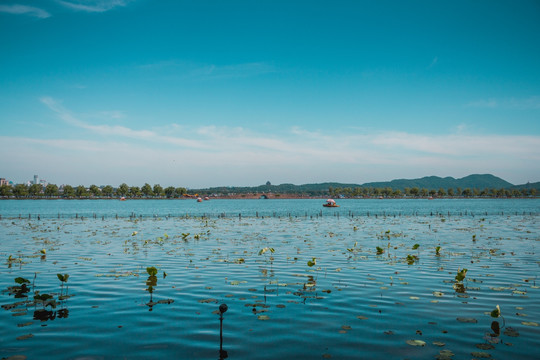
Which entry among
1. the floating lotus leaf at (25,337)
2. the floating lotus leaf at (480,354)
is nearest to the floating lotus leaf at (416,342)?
the floating lotus leaf at (480,354)

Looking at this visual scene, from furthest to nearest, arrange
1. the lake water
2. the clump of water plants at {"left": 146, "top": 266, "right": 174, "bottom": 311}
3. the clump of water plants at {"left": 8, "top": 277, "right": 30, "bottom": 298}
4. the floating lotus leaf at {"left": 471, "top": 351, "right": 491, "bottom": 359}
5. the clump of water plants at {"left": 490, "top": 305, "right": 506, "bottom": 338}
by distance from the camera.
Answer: the clump of water plants at {"left": 8, "top": 277, "right": 30, "bottom": 298}
the clump of water plants at {"left": 146, "top": 266, "right": 174, "bottom": 311}
the clump of water plants at {"left": 490, "top": 305, "right": 506, "bottom": 338}
the lake water
the floating lotus leaf at {"left": 471, "top": 351, "right": 491, "bottom": 359}

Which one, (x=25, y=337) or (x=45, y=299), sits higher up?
(x=45, y=299)

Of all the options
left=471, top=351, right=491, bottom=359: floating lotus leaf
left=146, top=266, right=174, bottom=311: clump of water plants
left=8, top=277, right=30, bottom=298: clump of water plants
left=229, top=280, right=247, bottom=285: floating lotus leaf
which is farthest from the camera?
left=229, top=280, right=247, bottom=285: floating lotus leaf

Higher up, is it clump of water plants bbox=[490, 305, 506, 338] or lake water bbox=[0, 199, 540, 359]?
clump of water plants bbox=[490, 305, 506, 338]

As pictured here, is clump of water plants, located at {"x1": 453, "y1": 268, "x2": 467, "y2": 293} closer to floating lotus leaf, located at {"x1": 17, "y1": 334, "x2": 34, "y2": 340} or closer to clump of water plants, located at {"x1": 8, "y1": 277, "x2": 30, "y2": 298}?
floating lotus leaf, located at {"x1": 17, "y1": 334, "x2": 34, "y2": 340}

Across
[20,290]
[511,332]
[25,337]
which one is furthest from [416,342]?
[20,290]

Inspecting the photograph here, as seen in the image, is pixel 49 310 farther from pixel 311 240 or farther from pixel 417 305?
pixel 311 240

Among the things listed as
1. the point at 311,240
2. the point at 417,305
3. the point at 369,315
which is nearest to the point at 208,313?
the point at 369,315

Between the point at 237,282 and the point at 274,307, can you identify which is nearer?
the point at 274,307

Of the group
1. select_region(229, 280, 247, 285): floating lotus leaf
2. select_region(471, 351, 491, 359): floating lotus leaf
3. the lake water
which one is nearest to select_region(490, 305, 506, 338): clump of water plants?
the lake water

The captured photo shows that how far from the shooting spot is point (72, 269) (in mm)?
Answer: 19828

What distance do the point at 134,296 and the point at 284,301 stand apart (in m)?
5.88

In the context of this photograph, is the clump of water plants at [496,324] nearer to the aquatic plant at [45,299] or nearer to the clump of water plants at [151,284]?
the clump of water plants at [151,284]

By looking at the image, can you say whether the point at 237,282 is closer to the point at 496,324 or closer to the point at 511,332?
the point at 496,324
